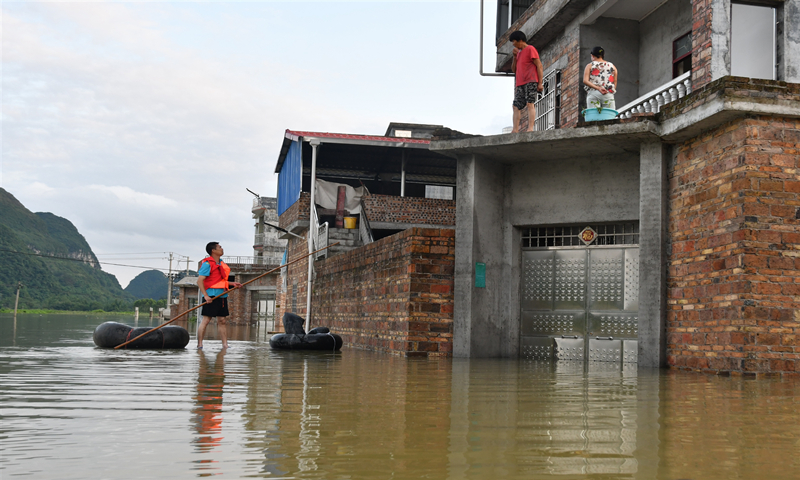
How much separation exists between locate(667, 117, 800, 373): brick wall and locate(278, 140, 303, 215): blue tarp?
1613cm

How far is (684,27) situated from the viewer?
13125 millimetres

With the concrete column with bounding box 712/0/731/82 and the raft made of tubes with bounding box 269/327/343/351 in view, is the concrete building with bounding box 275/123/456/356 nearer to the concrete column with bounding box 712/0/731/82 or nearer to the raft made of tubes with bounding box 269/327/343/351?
the raft made of tubes with bounding box 269/327/343/351

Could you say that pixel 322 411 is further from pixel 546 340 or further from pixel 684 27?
pixel 684 27

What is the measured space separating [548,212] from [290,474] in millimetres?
10078

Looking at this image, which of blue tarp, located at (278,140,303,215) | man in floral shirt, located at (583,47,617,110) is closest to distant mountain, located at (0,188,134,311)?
blue tarp, located at (278,140,303,215)

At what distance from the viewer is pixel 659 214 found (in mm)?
10352

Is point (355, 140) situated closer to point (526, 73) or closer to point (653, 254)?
point (526, 73)

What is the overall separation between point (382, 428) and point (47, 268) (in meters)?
110

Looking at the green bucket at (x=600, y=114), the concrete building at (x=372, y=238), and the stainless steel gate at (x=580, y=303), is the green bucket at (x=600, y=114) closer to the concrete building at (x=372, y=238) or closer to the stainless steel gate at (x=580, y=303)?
the stainless steel gate at (x=580, y=303)

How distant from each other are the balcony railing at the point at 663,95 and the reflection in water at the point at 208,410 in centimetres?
817

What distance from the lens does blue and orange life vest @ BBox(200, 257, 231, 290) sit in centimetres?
1181

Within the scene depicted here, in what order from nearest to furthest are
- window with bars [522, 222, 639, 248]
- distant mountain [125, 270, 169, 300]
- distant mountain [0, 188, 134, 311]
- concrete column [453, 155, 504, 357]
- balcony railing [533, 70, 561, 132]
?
window with bars [522, 222, 639, 248]
concrete column [453, 155, 504, 357]
balcony railing [533, 70, 561, 132]
distant mountain [0, 188, 134, 311]
distant mountain [125, 270, 169, 300]

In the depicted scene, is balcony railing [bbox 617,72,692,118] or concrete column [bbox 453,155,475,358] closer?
balcony railing [bbox 617,72,692,118]

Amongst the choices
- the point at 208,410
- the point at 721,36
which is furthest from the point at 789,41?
the point at 208,410
